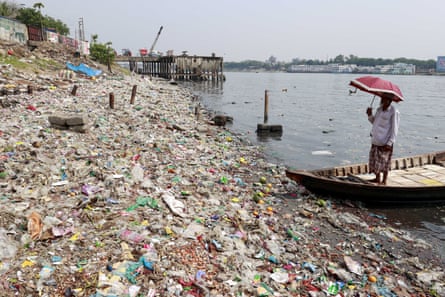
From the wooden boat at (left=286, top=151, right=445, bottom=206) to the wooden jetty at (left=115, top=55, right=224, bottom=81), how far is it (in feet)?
146

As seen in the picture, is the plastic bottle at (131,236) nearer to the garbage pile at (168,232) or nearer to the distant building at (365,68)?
the garbage pile at (168,232)

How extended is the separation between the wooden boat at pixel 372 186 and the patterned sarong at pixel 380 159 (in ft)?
1.20

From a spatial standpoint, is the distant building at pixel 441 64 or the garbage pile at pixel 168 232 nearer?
the garbage pile at pixel 168 232

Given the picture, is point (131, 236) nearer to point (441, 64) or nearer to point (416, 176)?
point (416, 176)

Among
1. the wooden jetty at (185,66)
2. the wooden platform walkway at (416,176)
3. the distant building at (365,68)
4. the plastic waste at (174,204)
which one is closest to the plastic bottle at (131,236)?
the plastic waste at (174,204)

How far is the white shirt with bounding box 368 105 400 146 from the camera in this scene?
6428mm

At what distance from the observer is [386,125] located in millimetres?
6555

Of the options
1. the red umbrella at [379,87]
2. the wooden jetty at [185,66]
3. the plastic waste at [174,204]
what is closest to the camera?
the plastic waste at [174,204]

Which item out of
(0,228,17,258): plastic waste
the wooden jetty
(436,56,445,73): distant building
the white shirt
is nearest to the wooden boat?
the white shirt

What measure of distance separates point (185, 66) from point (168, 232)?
158 feet

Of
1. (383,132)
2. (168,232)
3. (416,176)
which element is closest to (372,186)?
(383,132)

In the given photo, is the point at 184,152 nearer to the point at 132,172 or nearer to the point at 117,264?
the point at 132,172

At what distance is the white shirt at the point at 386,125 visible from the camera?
6.43 m

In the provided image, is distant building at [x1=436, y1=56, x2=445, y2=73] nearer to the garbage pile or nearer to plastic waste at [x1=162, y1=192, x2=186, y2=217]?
the garbage pile
